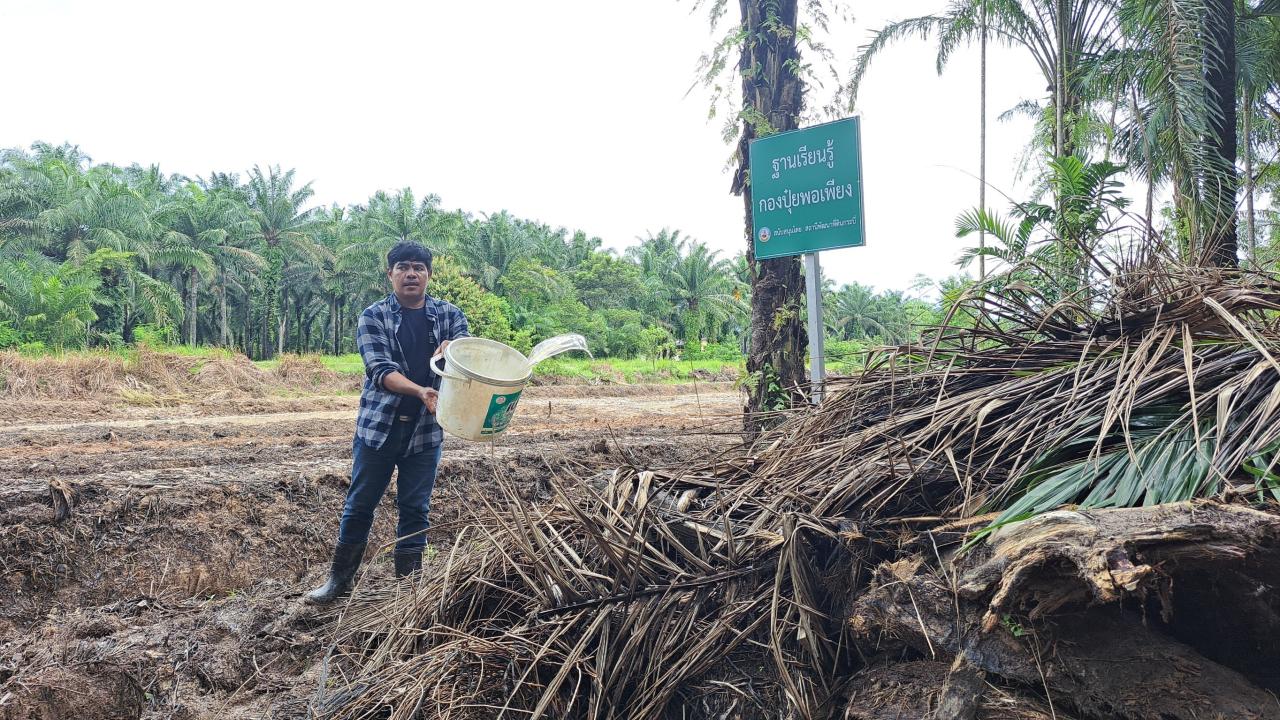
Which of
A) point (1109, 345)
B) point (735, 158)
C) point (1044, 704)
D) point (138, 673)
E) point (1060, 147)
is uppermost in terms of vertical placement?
point (1060, 147)

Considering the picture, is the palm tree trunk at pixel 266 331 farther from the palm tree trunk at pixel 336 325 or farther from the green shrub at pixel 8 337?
the green shrub at pixel 8 337

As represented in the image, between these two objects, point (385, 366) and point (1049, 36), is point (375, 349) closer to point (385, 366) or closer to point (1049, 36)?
point (385, 366)

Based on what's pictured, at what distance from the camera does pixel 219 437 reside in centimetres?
981

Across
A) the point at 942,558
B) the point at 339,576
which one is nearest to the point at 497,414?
the point at 339,576

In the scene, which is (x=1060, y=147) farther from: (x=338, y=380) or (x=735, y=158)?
(x=338, y=380)

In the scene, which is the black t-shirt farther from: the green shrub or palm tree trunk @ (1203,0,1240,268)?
the green shrub

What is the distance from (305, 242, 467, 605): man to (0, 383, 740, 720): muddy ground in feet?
0.59

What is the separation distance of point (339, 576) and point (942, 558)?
314 cm

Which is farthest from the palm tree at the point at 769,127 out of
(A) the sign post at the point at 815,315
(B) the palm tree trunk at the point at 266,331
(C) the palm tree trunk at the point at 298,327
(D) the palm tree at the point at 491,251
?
(C) the palm tree trunk at the point at 298,327

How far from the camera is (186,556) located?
15.9 feet

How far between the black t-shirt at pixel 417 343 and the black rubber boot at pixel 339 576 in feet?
3.03

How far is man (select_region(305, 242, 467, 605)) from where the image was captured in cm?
377

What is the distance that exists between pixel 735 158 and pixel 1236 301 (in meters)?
3.38

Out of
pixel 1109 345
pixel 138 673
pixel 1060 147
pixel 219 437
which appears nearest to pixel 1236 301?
pixel 1109 345
